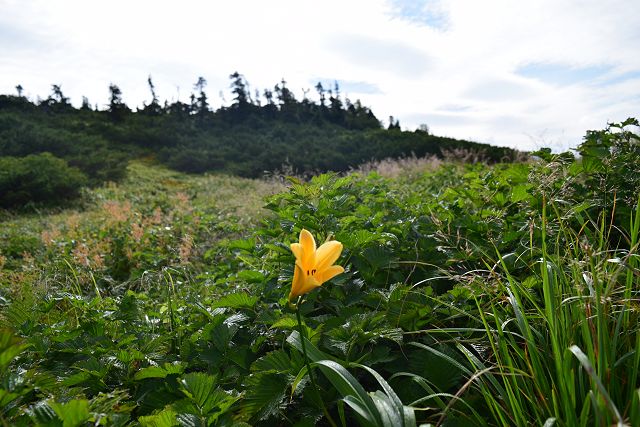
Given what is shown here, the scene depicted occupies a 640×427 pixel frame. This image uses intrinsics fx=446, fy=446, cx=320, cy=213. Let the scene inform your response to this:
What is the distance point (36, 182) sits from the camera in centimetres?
999

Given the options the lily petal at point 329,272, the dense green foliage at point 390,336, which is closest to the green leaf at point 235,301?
the dense green foliage at point 390,336

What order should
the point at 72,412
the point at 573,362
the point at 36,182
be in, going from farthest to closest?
1. the point at 36,182
2. the point at 573,362
3. the point at 72,412

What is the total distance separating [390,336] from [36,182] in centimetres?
1092

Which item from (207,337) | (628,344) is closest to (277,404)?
(207,337)

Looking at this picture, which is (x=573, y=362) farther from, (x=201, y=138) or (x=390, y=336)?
(x=201, y=138)

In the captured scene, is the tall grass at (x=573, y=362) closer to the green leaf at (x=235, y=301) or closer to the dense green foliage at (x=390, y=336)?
the dense green foliage at (x=390, y=336)

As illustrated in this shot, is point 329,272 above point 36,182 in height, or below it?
below

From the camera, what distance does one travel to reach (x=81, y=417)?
0.83m

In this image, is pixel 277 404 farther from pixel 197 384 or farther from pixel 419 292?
pixel 419 292

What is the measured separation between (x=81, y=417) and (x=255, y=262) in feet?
5.74

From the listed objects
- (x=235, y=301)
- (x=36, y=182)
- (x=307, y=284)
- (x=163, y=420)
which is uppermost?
(x=36, y=182)

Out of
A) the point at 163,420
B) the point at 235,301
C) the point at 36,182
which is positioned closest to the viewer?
the point at 163,420

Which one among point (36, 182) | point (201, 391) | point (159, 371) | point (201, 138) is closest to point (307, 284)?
point (201, 391)

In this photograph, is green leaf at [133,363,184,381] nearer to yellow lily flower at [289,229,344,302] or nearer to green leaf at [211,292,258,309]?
green leaf at [211,292,258,309]
